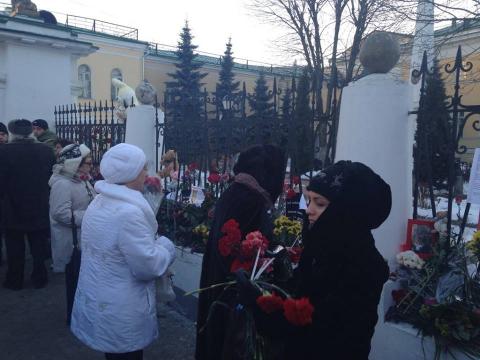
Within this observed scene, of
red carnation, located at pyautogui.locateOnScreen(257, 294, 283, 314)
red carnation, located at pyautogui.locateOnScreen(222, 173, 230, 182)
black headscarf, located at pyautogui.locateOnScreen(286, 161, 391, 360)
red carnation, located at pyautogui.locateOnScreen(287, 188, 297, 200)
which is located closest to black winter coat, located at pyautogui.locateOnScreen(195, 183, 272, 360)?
red carnation, located at pyautogui.locateOnScreen(257, 294, 283, 314)

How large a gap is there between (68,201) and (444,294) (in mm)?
3424

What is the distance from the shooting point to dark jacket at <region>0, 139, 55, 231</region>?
5.23m

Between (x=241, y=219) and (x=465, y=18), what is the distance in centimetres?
1202

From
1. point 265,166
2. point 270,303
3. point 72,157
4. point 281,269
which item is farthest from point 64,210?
point 270,303

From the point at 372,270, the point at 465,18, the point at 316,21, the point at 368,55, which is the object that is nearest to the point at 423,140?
the point at 368,55

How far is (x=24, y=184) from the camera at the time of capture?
5.30m

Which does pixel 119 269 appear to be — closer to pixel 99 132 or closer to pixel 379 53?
pixel 379 53

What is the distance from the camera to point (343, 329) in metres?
1.90

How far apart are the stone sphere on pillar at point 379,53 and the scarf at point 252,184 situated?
1572 mm

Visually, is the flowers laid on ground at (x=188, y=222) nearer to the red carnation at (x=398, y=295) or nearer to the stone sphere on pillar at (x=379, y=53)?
the red carnation at (x=398, y=295)

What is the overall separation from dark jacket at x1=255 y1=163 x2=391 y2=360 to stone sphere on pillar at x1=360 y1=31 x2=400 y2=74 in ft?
6.51

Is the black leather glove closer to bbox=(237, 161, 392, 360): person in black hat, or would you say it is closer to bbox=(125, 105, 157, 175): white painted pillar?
bbox=(237, 161, 392, 360): person in black hat

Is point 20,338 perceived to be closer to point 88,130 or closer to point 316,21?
point 88,130

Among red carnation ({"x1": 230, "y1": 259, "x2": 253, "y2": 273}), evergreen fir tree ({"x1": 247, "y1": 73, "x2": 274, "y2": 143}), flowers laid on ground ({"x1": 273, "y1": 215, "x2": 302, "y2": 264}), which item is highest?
evergreen fir tree ({"x1": 247, "y1": 73, "x2": 274, "y2": 143})
